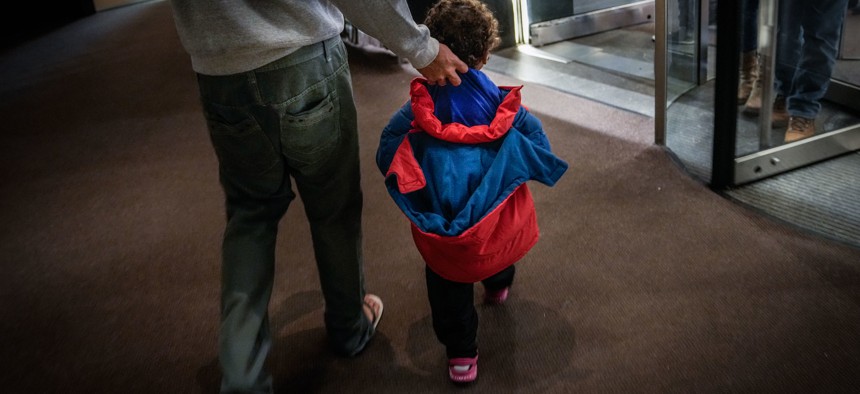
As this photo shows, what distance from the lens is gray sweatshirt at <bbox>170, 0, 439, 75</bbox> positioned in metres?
1.32

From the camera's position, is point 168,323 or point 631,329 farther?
point 168,323

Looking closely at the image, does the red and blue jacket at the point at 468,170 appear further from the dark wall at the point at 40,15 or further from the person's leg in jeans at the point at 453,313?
the dark wall at the point at 40,15

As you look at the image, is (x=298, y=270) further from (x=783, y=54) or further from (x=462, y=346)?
(x=783, y=54)

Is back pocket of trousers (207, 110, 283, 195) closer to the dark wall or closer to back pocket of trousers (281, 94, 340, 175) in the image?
back pocket of trousers (281, 94, 340, 175)

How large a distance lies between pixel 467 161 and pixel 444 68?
0.63 ft

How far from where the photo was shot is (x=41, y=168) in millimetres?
3557

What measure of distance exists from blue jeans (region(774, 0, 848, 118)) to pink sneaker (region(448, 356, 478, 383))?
1577 mm

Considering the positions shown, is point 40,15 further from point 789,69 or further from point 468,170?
point 468,170

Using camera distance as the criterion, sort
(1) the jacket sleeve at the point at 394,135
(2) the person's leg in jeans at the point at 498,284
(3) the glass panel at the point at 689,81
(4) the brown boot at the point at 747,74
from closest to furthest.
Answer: (1) the jacket sleeve at the point at 394,135
(2) the person's leg in jeans at the point at 498,284
(4) the brown boot at the point at 747,74
(3) the glass panel at the point at 689,81

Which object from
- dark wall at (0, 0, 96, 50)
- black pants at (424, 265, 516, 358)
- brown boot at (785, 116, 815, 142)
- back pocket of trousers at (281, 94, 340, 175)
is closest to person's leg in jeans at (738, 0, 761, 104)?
brown boot at (785, 116, 815, 142)

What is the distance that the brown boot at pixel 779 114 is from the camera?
2576mm

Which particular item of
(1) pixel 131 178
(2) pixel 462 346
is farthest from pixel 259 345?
(1) pixel 131 178

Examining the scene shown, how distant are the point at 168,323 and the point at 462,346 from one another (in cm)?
96

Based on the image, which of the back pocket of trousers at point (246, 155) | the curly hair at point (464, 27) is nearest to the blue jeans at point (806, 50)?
the curly hair at point (464, 27)
